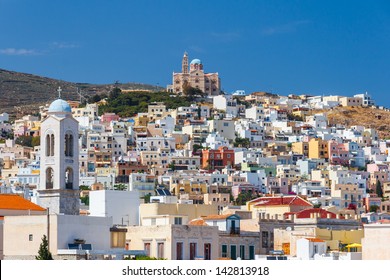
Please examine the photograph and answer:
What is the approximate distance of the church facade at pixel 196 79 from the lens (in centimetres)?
14612

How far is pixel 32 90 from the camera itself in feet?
559

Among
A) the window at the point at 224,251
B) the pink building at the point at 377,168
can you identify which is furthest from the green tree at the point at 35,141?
the window at the point at 224,251

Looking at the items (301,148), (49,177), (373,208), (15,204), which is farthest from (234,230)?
(301,148)

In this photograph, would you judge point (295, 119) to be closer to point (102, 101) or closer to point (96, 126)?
point (102, 101)

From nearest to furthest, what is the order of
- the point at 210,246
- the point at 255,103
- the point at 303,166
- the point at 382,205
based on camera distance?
the point at 210,246, the point at 382,205, the point at 303,166, the point at 255,103

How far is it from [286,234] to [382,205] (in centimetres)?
4228

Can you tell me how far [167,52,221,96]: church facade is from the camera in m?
146

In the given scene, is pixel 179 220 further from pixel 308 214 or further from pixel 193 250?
pixel 308 214

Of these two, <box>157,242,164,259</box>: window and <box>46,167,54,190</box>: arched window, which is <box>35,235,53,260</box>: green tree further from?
<box>46,167,54,190</box>: arched window

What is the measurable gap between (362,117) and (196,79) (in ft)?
63.9

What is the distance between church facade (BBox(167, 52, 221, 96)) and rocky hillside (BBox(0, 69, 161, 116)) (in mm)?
17379

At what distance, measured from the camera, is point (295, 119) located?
141 meters

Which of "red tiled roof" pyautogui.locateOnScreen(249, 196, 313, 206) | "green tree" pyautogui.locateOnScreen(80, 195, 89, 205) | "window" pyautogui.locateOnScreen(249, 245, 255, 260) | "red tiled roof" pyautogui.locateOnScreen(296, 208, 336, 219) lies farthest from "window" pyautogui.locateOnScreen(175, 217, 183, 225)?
"green tree" pyautogui.locateOnScreen(80, 195, 89, 205)
